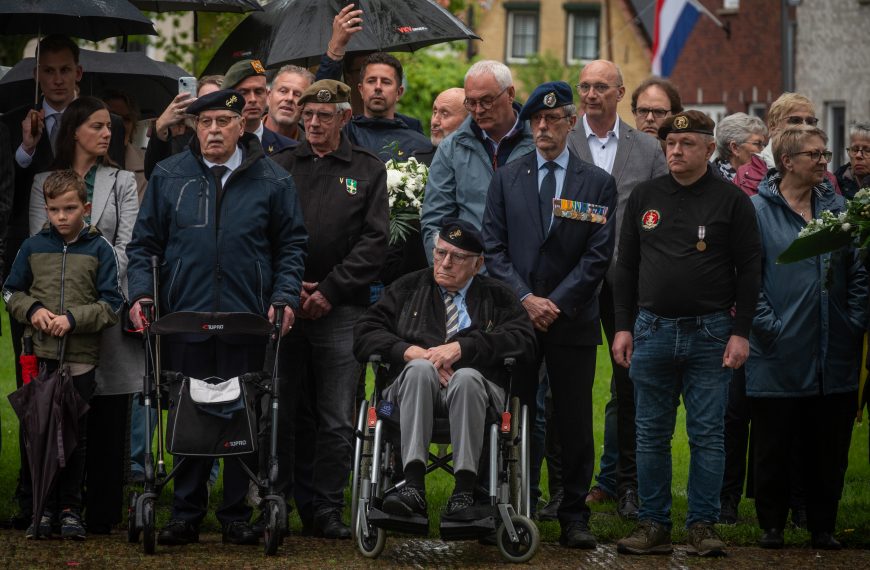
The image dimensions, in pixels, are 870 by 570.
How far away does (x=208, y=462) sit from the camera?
8.68 metres

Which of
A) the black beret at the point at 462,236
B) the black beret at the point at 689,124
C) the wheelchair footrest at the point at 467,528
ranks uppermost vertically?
the black beret at the point at 689,124

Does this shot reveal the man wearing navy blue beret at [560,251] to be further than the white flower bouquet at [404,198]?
No

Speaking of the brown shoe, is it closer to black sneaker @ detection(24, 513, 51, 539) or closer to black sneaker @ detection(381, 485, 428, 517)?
black sneaker @ detection(381, 485, 428, 517)

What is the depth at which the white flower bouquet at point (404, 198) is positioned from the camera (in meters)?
9.88

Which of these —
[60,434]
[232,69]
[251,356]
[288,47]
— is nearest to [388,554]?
[251,356]

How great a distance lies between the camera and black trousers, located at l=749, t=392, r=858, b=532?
30.0 feet

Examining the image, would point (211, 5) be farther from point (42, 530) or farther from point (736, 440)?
point (736, 440)

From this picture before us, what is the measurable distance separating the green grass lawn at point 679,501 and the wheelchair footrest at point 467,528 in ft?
3.58

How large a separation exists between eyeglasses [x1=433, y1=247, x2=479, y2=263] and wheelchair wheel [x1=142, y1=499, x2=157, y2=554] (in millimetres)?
1963

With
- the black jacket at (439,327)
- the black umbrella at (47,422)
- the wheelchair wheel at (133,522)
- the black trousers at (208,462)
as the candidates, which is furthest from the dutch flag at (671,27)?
the wheelchair wheel at (133,522)

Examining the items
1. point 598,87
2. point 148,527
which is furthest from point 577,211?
point 148,527

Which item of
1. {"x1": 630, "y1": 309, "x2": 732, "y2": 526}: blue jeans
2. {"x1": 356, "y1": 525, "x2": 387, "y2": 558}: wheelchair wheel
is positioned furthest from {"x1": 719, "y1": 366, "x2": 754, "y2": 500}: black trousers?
{"x1": 356, "y1": 525, "x2": 387, "y2": 558}: wheelchair wheel

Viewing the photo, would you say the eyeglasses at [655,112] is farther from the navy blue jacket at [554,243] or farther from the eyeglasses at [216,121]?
the eyeglasses at [216,121]

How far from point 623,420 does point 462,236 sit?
2061 millimetres
